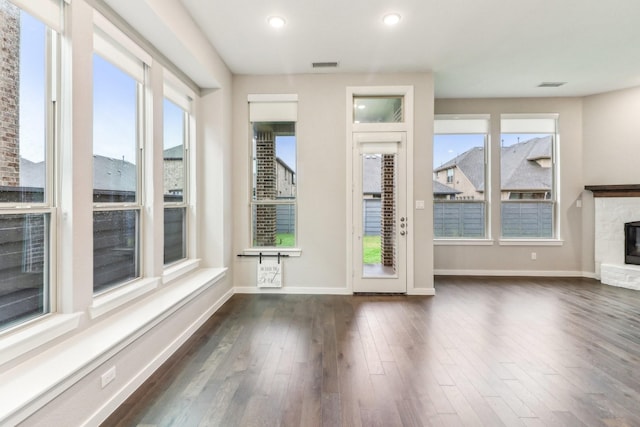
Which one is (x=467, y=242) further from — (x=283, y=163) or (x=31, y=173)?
(x=31, y=173)

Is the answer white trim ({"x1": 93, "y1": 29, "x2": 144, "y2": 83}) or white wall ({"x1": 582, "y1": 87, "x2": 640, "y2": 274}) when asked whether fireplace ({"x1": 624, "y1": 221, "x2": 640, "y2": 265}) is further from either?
white trim ({"x1": 93, "y1": 29, "x2": 144, "y2": 83})

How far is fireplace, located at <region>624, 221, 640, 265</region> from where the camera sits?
479 cm

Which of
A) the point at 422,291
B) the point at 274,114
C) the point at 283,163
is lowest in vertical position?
the point at 422,291

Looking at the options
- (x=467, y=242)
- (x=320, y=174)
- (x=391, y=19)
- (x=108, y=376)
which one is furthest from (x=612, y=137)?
(x=108, y=376)

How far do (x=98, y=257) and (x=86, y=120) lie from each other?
957 millimetres

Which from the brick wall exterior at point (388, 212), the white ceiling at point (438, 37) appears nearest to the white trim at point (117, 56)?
the white ceiling at point (438, 37)

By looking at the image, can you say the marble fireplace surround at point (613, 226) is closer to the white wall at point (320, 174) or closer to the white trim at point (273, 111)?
the white wall at point (320, 174)

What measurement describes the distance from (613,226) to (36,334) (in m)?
7.13

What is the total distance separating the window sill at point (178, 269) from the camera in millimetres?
3002

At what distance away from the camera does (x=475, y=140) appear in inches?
218

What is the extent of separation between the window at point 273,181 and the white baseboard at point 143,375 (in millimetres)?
1433

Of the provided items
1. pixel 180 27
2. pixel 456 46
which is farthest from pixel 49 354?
pixel 456 46

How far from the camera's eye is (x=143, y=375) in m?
2.21

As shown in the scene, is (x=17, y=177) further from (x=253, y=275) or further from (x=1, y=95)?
(x=253, y=275)
